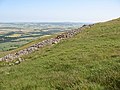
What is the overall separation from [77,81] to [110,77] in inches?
52.0

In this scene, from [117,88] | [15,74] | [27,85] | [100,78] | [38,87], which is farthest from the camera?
[15,74]

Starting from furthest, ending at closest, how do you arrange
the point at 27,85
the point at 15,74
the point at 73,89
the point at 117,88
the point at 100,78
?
the point at 15,74, the point at 27,85, the point at 100,78, the point at 73,89, the point at 117,88

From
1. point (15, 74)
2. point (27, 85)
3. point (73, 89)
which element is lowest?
point (15, 74)

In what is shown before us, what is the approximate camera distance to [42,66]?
57.9 feet

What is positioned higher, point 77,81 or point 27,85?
point 77,81

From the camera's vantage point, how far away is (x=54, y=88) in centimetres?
971

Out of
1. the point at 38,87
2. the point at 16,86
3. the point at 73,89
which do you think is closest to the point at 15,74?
the point at 16,86

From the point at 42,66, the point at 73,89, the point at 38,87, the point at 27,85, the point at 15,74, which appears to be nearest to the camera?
the point at 73,89

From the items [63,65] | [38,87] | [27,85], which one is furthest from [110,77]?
[63,65]

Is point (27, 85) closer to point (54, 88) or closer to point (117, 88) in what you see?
point (54, 88)

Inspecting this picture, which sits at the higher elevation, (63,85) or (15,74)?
(63,85)

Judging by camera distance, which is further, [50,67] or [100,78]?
[50,67]

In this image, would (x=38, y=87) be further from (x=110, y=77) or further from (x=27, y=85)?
(x=110, y=77)

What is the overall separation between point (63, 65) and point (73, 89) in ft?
25.8
